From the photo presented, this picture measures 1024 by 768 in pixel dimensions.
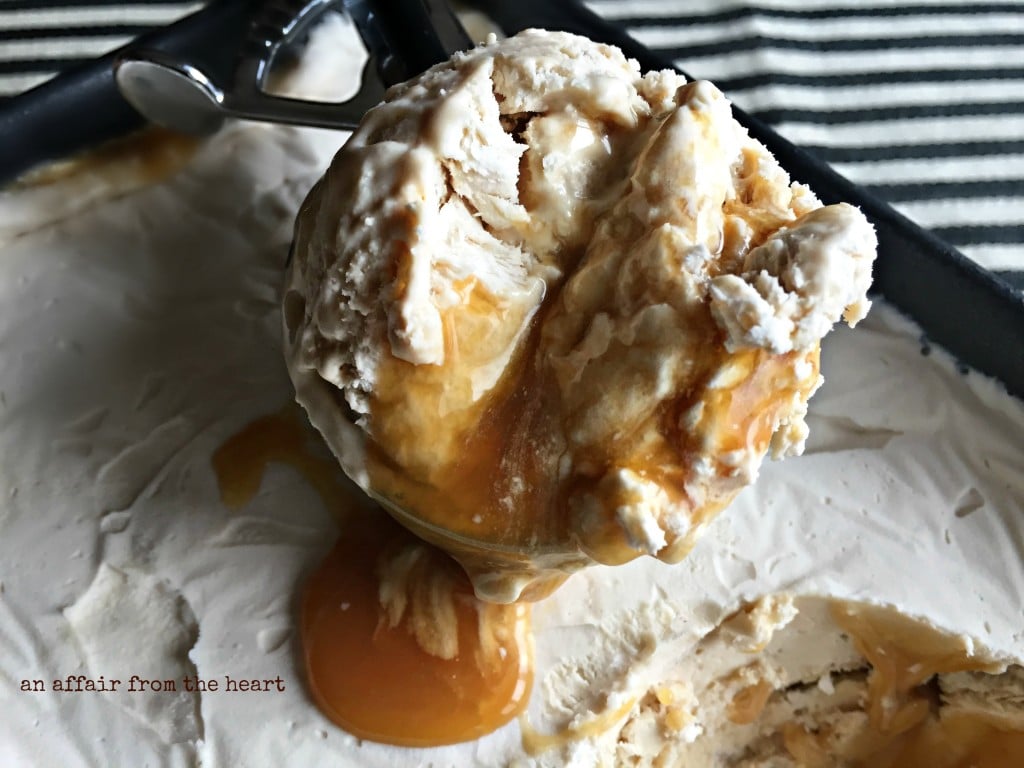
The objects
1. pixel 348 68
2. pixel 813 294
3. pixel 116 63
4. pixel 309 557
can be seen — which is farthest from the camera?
pixel 348 68

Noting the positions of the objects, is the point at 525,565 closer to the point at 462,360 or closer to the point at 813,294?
the point at 462,360

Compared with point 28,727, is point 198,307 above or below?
above

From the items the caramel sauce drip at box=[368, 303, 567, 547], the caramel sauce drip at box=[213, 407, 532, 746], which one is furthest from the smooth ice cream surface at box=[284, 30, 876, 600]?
the caramel sauce drip at box=[213, 407, 532, 746]

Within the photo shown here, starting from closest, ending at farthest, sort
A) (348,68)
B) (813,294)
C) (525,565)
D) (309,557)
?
(813,294)
(525,565)
(309,557)
(348,68)

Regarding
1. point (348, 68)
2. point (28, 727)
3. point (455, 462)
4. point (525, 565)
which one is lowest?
point (28, 727)

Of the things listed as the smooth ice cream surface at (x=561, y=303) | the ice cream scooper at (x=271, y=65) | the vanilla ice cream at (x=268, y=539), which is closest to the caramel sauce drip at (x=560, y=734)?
the vanilla ice cream at (x=268, y=539)

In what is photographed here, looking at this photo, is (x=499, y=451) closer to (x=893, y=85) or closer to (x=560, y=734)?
(x=560, y=734)

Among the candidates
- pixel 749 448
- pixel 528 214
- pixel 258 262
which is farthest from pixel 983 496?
pixel 258 262
